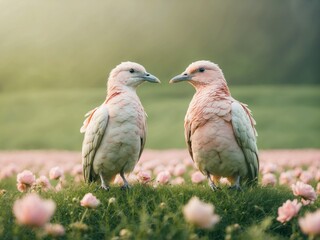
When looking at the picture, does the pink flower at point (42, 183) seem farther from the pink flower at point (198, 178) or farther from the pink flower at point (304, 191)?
the pink flower at point (304, 191)

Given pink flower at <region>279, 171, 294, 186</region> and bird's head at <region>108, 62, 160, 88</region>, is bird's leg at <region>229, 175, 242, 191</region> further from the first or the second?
bird's head at <region>108, 62, 160, 88</region>

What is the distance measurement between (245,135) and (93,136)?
1.45 meters

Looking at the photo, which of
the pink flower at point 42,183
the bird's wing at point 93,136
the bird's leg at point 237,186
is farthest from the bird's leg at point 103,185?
the bird's leg at point 237,186

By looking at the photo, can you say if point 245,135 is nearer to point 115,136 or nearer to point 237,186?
point 237,186

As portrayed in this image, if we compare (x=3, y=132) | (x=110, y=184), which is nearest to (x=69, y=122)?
(x=3, y=132)

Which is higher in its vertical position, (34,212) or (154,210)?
(34,212)

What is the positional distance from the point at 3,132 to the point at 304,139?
9.93 metres

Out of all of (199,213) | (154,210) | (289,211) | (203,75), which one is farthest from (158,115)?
(199,213)

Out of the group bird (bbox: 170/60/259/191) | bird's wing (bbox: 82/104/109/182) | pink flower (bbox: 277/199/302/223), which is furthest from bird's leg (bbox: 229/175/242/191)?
bird's wing (bbox: 82/104/109/182)

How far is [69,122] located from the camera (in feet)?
55.4

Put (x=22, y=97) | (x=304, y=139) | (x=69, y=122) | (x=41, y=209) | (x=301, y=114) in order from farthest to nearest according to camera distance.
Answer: (x=22, y=97) → (x=301, y=114) → (x=69, y=122) → (x=304, y=139) → (x=41, y=209)

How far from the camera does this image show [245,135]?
4.55 metres

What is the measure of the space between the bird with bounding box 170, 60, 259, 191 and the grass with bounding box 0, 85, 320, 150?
9.96 m

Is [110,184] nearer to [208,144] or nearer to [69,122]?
[208,144]
